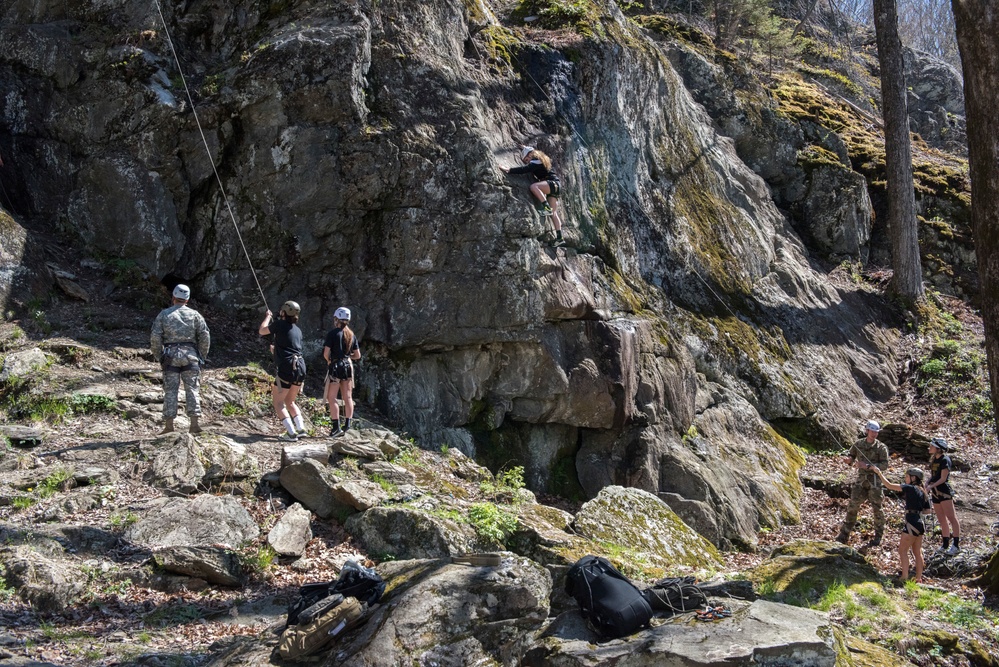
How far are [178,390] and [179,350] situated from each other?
19.3 inches

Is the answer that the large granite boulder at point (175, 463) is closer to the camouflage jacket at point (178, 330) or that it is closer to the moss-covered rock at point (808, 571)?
the camouflage jacket at point (178, 330)

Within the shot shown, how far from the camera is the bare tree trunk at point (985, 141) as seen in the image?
7703 mm

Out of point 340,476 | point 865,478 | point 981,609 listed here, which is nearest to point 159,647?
point 340,476

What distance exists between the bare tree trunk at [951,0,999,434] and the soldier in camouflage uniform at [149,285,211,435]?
8542mm

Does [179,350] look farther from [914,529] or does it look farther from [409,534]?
[914,529]

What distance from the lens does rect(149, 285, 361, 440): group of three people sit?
29.4ft

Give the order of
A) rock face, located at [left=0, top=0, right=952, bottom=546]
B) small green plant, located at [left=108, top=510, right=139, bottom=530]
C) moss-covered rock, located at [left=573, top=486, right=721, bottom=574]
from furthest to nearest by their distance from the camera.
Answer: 1. rock face, located at [left=0, top=0, right=952, bottom=546]
2. moss-covered rock, located at [left=573, top=486, right=721, bottom=574]
3. small green plant, located at [left=108, top=510, right=139, bottom=530]

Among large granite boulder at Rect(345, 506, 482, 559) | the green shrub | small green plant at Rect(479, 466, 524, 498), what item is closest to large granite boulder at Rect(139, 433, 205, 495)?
large granite boulder at Rect(345, 506, 482, 559)

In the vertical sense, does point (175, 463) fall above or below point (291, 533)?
above

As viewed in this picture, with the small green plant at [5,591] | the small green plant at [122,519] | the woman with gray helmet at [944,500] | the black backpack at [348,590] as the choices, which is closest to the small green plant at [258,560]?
the small green plant at [122,519]

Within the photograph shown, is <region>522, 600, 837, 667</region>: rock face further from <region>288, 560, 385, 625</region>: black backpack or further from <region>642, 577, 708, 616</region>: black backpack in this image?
<region>288, 560, 385, 625</region>: black backpack

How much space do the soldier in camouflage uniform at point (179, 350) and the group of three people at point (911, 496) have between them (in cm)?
887

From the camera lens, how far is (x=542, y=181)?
12641 millimetres

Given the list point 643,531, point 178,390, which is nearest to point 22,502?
point 178,390
